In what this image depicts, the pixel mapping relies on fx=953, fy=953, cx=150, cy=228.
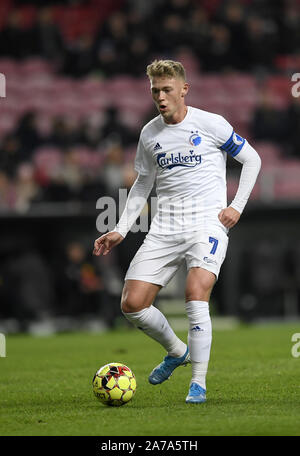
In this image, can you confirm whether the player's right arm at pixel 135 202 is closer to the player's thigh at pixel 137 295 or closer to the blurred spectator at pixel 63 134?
the player's thigh at pixel 137 295

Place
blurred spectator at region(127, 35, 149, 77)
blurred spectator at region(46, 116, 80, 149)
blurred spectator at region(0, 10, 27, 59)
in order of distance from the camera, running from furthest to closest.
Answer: blurred spectator at region(0, 10, 27, 59) < blurred spectator at region(127, 35, 149, 77) < blurred spectator at region(46, 116, 80, 149)

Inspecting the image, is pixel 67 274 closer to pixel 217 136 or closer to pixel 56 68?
pixel 56 68

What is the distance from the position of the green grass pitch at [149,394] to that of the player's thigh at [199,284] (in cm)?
73

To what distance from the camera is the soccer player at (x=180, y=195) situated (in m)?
6.80

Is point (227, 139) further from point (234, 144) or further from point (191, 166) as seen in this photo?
point (191, 166)

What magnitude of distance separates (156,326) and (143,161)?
1.25 meters

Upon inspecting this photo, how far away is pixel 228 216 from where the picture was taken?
679cm

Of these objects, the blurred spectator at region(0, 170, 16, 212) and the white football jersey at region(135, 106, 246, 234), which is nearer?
the white football jersey at region(135, 106, 246, 234)

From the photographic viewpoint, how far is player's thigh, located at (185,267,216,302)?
6.62 m

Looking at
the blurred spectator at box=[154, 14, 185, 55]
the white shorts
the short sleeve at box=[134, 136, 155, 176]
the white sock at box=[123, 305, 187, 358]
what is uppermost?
the blurred spectator at box=[154, 14, 185, 55]

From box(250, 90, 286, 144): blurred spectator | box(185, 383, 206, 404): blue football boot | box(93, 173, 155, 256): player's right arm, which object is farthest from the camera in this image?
box(250, 90, 286, 144): blurred spectator

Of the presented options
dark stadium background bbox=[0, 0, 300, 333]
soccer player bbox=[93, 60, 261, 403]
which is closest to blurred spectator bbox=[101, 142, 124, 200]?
dark stadium background bbox=[0, 0, 300, 333]

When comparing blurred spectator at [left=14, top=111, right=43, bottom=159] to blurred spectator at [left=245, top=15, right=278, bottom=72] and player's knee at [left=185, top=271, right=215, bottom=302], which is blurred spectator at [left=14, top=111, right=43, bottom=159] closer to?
blurred spectator at [left=245, top=15, right=278, bottom=72]
